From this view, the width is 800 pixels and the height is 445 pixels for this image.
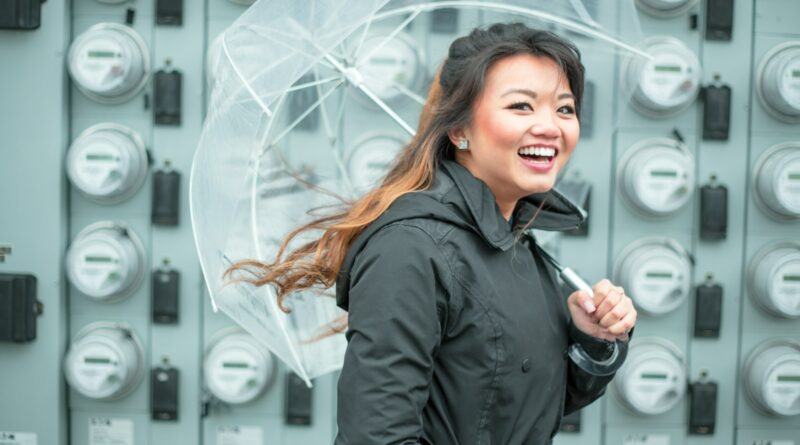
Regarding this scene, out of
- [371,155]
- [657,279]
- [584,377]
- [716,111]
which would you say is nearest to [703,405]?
[657,279]

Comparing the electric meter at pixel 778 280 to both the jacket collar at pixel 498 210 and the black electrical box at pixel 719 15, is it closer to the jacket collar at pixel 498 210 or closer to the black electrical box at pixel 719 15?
the black electrical box at pixel 719 15

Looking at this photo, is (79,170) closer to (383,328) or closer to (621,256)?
(621,256)

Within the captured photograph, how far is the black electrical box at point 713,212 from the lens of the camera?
3.27 meters

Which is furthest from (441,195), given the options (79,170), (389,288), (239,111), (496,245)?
(79,170)

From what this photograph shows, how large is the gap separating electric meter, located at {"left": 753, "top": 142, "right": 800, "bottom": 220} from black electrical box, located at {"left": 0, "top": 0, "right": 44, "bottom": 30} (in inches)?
106

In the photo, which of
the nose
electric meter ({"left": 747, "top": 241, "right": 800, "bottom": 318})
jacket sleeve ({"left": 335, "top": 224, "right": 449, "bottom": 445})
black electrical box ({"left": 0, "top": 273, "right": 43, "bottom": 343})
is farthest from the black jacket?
black electrical box ({"left": 0, "top": 273, "right": 43, "bottom": 343})

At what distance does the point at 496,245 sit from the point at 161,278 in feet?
7.04

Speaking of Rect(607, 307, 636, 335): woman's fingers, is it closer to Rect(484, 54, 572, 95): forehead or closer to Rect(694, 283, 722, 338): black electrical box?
Rect(484, 54, 572, 95): forehead

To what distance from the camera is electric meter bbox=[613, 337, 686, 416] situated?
3.27 meters

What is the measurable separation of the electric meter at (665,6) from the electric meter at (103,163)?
192 cm

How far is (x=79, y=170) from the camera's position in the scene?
322cm

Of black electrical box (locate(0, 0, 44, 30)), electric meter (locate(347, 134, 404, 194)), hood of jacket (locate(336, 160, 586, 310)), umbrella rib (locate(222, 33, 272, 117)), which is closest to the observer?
hood of jacket (locate(336, 160, 586, 310))

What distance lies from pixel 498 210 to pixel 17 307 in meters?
2.37

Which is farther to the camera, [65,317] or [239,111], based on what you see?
[65,317]
